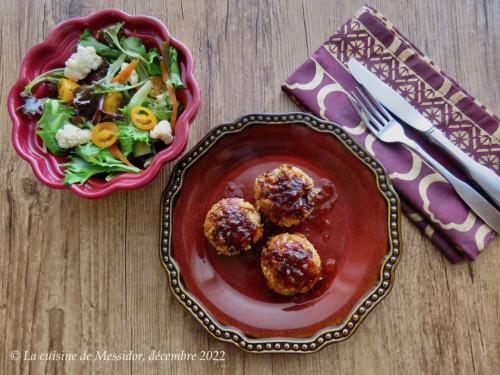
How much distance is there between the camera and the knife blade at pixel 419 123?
2.41 metres

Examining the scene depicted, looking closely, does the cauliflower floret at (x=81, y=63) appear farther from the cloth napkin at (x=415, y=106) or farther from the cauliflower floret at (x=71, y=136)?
the cloth napkin at (x=415, y=106)

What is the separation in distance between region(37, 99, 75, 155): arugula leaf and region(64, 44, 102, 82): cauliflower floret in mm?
147

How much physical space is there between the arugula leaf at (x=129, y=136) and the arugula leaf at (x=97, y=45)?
34 centimetres

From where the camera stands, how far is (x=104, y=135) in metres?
2.35

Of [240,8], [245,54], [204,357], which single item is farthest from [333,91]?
[204,357]

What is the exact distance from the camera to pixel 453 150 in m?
2.45

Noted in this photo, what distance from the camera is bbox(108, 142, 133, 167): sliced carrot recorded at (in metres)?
2.34

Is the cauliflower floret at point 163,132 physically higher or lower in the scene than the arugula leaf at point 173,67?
lower

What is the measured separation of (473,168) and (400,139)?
0.36 m

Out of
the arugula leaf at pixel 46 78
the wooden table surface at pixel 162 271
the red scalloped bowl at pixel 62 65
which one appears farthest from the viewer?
the wooden table surface at pixel 162 271

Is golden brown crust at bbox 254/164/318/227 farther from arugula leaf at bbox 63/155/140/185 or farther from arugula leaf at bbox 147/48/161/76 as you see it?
arugula leaf at bbox 147/48/161/76

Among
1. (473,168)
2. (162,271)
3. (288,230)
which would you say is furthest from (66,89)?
(473,168)

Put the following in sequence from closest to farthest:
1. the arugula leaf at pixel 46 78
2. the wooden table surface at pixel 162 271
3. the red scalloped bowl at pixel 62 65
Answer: the red scalloped bowl at pixel 62 65 → the arugula leaf at pixel 46 78 → the wooden table surface at pixel 162 271

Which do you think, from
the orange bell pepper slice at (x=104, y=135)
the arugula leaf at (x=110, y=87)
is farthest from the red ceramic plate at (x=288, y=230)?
the arugula leaf at (x=110, y=87)
